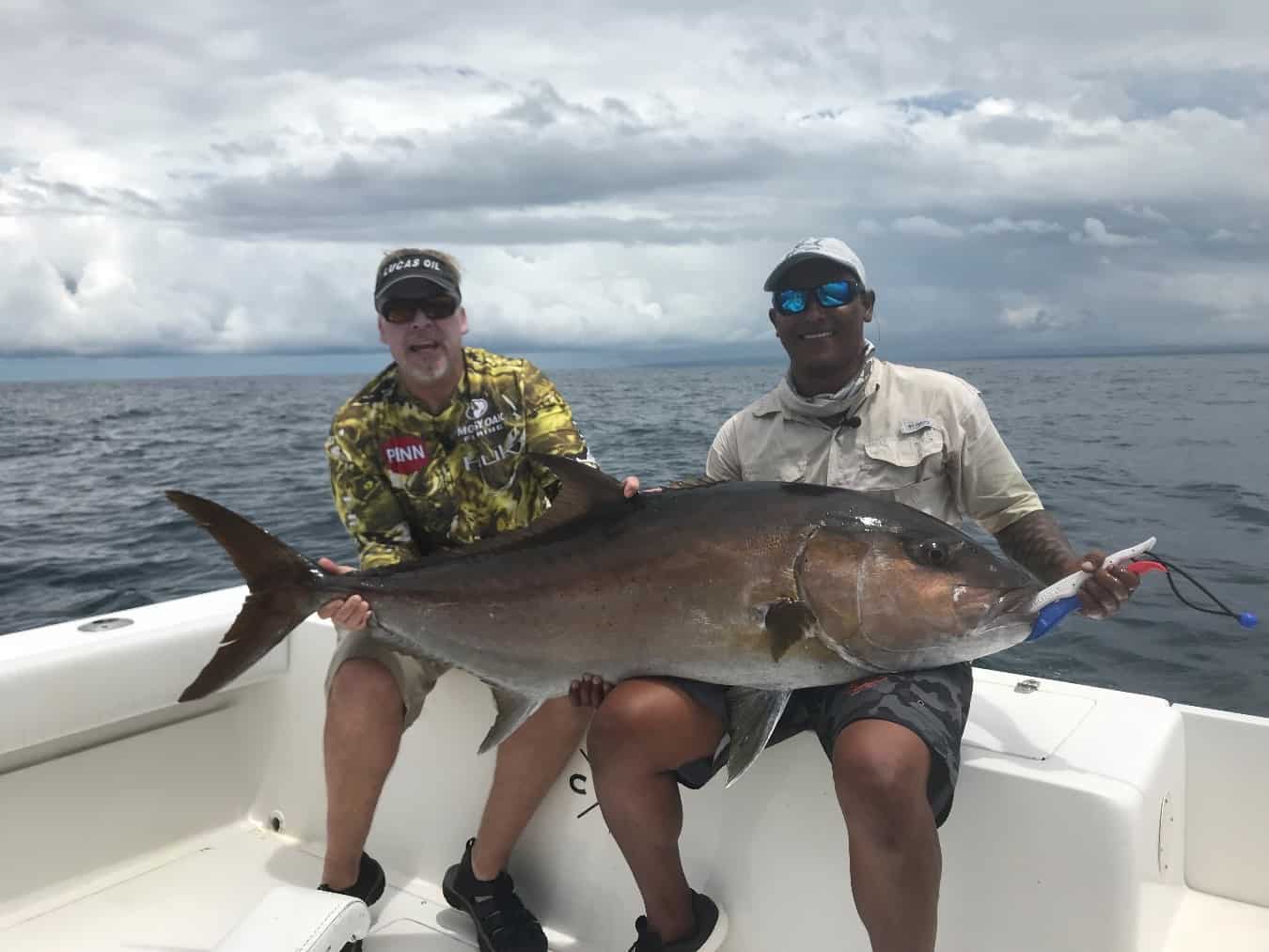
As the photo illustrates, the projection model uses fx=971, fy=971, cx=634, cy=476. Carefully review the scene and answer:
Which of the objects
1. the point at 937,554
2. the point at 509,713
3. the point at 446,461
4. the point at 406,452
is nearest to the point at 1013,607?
the point at 937,554

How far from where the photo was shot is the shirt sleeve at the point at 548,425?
3180mm

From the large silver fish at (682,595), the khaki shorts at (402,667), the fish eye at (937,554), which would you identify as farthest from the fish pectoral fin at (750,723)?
the khaki shorts at (402,667)

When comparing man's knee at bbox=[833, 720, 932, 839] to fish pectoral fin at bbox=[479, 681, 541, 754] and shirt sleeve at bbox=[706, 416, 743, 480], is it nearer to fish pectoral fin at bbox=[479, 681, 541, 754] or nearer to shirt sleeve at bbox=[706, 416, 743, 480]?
fish pectoral fin at bbox=[479, 681, 541, 754]

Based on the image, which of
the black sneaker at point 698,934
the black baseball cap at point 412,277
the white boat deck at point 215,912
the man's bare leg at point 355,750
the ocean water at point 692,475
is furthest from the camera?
the ocean water at point 692,475

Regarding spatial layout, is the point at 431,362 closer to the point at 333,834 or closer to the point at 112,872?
the point at 333,834

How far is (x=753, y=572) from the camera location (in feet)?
7.30

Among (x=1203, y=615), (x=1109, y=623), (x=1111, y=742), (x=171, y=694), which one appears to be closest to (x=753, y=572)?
(x=1111, y=742)

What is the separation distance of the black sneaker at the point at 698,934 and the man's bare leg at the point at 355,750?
855mm

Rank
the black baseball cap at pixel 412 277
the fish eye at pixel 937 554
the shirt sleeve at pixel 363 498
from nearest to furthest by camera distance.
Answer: the fish eye at pixel 937 554, the black baseball cap at pixel 412 277, the shirt sleeve at pixel 363 498

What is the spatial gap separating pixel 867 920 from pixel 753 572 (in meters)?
0.76

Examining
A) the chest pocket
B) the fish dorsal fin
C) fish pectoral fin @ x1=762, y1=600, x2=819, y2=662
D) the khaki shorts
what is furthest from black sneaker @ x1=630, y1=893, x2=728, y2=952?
the chest pocket

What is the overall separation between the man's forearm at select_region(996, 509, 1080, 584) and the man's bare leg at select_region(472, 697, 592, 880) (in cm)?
127

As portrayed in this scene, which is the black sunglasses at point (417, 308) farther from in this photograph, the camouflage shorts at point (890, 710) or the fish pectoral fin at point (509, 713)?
the camouflage shorts at point (890, 710)

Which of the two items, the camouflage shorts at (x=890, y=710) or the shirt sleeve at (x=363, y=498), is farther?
the shirt sleeve at (x=363, y=498)
